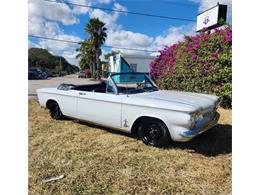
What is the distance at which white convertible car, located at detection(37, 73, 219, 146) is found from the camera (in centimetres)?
318

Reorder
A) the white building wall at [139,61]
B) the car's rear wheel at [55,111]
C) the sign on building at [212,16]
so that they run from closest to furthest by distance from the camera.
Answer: the car's rear wheel at [55,111]
the sign on building at [212,16]
the white building wall at [139,61]

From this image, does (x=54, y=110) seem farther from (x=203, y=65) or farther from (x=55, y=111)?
(x=203, y=65)

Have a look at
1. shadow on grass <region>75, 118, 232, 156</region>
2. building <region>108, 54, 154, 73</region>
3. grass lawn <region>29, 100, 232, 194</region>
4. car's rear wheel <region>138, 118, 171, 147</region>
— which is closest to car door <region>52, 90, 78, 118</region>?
grass lawn <region>29, 100, 232, 194</region>

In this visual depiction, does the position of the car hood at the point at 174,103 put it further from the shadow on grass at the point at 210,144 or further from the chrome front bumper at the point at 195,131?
the shadow on grass at the point at 210,144

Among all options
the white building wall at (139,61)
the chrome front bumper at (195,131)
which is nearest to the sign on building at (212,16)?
the chrome front bumper at (195,131)

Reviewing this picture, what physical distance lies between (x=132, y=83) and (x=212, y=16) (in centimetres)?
988

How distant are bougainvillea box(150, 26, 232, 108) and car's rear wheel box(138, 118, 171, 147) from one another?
391 cm

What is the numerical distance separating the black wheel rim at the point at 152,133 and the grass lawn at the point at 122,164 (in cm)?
12

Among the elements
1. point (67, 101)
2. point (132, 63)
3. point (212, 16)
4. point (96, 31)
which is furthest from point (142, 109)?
point (96, 31)

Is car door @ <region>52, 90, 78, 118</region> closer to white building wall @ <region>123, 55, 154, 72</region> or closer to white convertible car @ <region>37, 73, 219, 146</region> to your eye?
white convertible car @ <region>37, 73, 219, 146</region>


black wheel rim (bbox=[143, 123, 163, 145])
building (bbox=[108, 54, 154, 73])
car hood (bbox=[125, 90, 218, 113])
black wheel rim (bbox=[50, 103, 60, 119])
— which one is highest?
building (bbox=[108, 54, 154, 73])

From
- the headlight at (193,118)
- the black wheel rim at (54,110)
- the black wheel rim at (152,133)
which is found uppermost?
the headlight at (193,118)

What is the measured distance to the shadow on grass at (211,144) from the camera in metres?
3.43
